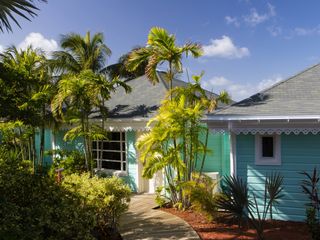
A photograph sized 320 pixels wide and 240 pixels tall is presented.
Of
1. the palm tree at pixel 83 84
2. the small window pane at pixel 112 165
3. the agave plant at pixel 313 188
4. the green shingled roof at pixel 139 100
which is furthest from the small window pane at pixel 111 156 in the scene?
the agave plant at pixel 313 188

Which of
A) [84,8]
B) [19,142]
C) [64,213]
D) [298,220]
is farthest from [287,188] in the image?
[19,142]

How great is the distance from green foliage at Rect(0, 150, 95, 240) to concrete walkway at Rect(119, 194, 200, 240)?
1490 millimetres

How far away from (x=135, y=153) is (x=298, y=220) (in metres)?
6.55

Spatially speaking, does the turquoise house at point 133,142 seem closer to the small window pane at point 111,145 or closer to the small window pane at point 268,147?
the small window pane at point 111,145

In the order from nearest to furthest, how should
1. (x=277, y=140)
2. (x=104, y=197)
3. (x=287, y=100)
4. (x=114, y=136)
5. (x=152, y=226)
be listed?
(x=104, y=197) < (x=152, y=226) < (x=277, y=140) < (x=287, y=100) < (x=114, y=136)

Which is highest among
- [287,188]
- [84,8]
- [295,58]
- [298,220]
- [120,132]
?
[84,8]

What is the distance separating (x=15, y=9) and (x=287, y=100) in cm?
741

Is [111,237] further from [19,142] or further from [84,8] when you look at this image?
[19,142]

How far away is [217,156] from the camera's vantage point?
13.1m

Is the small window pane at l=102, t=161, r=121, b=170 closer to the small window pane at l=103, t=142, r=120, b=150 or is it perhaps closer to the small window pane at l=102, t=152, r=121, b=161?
the small window pane at l=102, t=152, r=121, b=161

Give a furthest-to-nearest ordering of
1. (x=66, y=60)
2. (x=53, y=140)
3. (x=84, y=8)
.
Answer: (x=53, y=140) < (x=66, y=60) < (x=84, y=8)

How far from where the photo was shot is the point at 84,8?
1074cm

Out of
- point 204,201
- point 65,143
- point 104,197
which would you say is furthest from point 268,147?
point 65,143

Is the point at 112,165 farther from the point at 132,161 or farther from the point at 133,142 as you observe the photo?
the point at 133,142
